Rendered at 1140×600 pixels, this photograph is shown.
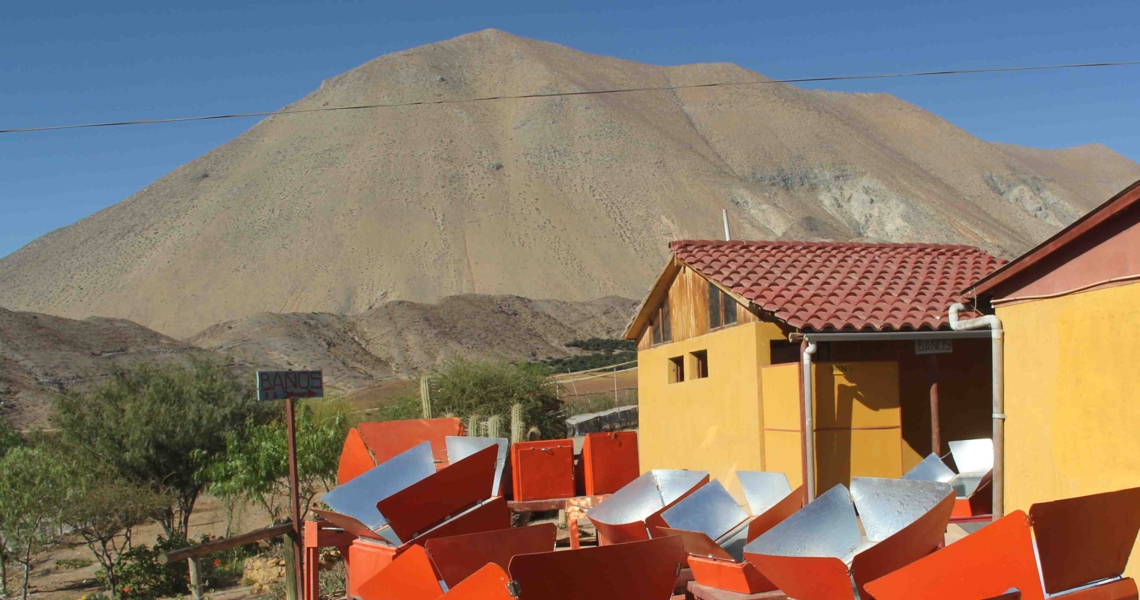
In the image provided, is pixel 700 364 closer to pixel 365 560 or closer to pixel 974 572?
pixel 365 560

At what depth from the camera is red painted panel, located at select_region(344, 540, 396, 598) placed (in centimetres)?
846

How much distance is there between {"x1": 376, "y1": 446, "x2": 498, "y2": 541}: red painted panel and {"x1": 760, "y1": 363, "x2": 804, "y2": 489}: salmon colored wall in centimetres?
432

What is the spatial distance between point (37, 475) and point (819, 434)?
636 inches

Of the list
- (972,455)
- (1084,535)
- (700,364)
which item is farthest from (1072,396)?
(700,364)

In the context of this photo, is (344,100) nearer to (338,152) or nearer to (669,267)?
(338,152)

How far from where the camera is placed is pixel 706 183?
320 feet

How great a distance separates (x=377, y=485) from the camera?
9500mm

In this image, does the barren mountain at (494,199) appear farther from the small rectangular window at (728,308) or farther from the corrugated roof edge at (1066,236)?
the corrugated roof edge at (1066,236)

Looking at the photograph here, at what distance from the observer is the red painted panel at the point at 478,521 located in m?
8.46

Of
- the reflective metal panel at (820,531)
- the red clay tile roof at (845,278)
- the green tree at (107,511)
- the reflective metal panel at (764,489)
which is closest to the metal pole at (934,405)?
the red clay tile roof at (845,278)

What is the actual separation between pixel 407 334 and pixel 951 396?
169ft

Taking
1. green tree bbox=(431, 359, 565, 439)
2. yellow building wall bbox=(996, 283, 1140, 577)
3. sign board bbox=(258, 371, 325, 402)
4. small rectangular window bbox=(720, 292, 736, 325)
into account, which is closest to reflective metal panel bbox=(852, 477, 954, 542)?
yellow building wall bbox=(996, 283, 1140, 577)

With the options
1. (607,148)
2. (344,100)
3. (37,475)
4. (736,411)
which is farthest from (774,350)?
(344,100)

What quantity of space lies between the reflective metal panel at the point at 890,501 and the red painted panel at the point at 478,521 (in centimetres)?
305
